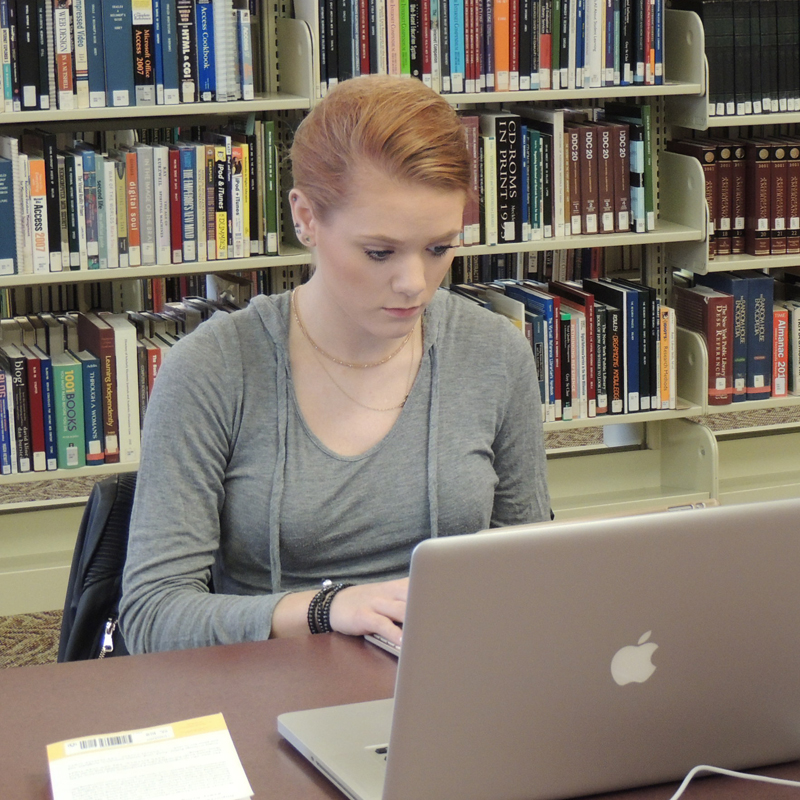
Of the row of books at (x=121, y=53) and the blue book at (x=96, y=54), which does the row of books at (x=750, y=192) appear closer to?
the row of books at (x=121, y=53)

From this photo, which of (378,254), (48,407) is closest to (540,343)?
(48,407)

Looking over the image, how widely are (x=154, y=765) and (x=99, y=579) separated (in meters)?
0.48

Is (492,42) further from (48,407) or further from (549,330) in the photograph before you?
(48,407)

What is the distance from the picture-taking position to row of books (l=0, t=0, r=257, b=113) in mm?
2525

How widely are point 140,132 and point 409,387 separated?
1651mm

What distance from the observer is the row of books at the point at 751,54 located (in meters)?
2.95

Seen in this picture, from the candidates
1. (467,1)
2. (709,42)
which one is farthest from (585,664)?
(709,42)

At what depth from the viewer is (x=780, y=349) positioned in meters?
3.16

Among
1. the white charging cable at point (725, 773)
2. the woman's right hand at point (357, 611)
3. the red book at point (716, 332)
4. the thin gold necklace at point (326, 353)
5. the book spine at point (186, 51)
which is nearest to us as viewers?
the white charging cable at point (725, 773)

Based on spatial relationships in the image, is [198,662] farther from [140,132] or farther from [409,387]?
[140,132]

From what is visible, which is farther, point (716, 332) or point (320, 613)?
point (716, 332)

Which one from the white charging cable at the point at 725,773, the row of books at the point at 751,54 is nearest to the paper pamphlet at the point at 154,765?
the white charging cable at the point at 725,773

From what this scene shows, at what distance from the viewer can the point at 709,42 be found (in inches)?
116

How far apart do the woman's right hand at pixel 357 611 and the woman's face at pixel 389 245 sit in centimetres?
33
